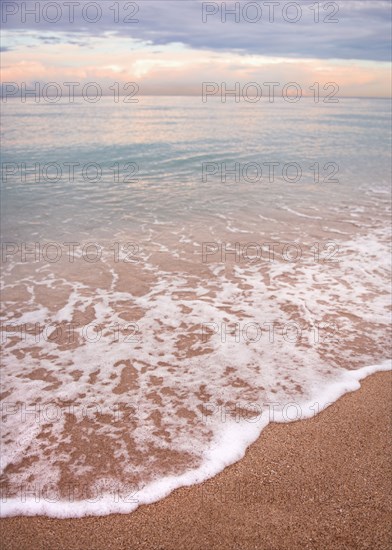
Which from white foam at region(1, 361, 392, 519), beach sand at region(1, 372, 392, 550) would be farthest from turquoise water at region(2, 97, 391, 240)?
beach sand at region(1, 372, 392, 550)

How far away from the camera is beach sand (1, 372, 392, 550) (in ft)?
10.0

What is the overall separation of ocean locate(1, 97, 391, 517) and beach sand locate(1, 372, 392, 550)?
161 millimetres

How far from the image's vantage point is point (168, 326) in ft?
20.6

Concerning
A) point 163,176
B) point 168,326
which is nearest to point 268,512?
point 168,326

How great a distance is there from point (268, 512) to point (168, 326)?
3363 millimetres

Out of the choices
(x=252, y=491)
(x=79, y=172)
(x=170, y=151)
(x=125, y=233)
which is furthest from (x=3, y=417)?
(x=170, y=151)

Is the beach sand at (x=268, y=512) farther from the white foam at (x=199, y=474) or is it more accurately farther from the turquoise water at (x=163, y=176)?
the turquoise water at (x=163, y=176)

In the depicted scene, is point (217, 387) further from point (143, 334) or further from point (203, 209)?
point (203, 209)

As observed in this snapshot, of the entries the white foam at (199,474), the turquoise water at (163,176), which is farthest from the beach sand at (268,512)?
the turquoise water at (163,176)

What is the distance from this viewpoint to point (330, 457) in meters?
3.74

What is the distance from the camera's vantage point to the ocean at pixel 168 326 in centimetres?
385

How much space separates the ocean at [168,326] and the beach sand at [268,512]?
6.3 inches

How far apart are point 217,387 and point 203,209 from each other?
9004 millimetres

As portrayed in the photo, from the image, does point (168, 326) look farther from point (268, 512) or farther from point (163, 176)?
point (163, 176)
